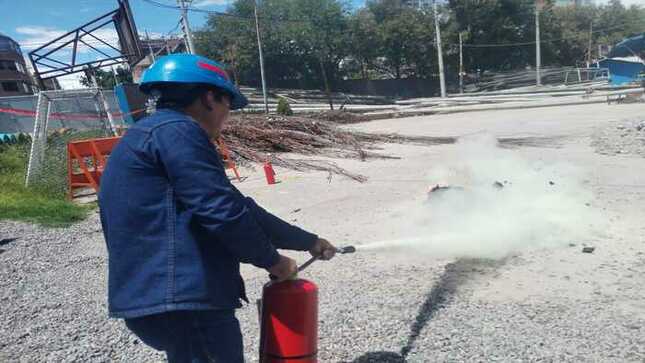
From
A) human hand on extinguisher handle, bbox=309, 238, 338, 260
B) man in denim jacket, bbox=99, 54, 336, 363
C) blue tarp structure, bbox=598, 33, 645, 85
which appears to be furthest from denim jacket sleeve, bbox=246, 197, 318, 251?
blue tarp structure, bbox=598, 33, 645, 85

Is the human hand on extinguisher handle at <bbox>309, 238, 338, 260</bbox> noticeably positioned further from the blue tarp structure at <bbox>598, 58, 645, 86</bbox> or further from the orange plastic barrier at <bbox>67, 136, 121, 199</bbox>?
the blue tarp structure at <bbox>598, 58, 645, 86</bbox>

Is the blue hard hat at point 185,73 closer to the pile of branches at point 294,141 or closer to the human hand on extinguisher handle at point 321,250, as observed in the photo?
the human hand on extinguisher handle at point 321,250

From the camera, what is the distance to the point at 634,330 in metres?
3.24

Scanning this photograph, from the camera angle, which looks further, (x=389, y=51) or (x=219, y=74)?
(x=389, y=51)

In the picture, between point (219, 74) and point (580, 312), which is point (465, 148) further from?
point (219, 74)

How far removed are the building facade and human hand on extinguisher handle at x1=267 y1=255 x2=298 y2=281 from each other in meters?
64.2

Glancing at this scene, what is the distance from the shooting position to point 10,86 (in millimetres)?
58219

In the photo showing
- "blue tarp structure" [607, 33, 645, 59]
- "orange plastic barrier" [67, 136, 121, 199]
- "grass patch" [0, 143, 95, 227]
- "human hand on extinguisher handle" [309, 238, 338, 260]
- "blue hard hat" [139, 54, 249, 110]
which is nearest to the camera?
"blue hard hat" [139, 54, 249, 110]

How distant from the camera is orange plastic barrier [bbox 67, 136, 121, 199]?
8.88 meters

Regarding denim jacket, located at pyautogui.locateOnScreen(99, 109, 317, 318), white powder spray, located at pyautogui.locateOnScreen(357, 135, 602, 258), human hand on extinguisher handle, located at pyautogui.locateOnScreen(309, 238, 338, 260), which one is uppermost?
denim jacket, located at pyautogui.locateOnScreen(99, 109, 317, 318)

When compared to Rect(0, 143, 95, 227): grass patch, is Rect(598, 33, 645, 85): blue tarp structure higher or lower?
lower

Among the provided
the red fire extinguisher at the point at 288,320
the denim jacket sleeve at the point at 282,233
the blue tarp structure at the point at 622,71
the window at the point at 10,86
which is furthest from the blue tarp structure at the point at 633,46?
the window at the point at 10,86

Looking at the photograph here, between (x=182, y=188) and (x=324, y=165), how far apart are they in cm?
948

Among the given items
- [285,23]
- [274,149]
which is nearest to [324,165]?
[274,149]
